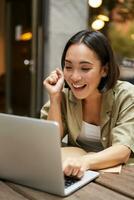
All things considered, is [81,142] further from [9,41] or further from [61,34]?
[9,41]

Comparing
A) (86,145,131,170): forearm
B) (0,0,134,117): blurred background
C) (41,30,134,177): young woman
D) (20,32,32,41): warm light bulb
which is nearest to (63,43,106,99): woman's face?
(41,30,134,177): young woman

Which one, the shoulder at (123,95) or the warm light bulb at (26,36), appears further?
the warm light bulb at (26,36)

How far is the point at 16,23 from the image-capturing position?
16.4ft

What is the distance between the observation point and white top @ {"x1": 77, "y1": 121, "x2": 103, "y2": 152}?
1.64 meters

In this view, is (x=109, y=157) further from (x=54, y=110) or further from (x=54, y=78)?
(x=54, y=78)

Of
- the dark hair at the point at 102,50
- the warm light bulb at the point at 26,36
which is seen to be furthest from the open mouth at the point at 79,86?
the warm light bulb at the point at 26,36

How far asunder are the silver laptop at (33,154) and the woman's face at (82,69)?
1.53 ft

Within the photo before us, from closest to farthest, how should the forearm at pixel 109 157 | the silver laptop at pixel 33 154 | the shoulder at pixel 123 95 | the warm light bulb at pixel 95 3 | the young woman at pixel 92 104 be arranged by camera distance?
the silver laptop at pixel 33 154, the forearm at pixel 109 157, the young woman at pixel 92 104, the shoulder at pixel 123 95, the warm light bulb at pixel 95 3

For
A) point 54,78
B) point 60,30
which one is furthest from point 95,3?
point 54,78

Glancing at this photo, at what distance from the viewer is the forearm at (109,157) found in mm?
1303

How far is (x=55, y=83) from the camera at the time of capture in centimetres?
172

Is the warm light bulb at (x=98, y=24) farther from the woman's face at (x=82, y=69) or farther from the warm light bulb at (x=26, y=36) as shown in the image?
the woman's face at (x=82, y=69)

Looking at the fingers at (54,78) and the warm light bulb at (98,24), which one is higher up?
the warm light bulb at (98,24)

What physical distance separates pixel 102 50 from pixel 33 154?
658 mm
